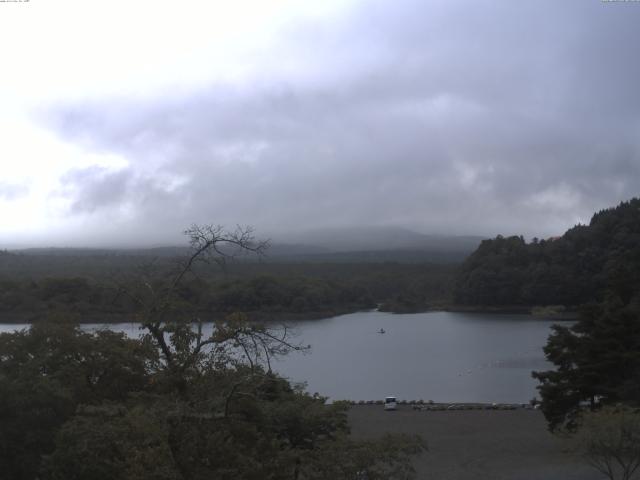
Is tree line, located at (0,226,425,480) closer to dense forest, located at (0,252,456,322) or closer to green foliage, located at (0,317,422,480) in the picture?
green foliage, located at (0,317,422,480)

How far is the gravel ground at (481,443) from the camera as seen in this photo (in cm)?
1580

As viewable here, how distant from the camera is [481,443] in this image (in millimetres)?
19766

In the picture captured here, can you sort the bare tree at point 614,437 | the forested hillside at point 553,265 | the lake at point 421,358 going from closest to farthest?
the bare tree at point 614,437 < the lake at point 421,358 < the forested hillside at point 553,265

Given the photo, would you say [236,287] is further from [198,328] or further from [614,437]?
[198,328]

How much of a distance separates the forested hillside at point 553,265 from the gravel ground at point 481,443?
4417 centimetres

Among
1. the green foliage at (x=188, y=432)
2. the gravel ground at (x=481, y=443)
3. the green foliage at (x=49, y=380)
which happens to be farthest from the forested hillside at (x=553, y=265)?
the green foliage at (x=188, y=432)

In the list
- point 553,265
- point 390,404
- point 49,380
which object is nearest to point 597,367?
point 390,404

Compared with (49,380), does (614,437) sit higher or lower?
lower

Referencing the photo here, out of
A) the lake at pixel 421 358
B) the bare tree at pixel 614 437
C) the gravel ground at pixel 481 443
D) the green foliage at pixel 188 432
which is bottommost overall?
the lake at pixel 421 358

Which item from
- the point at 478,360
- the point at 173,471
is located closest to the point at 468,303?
the point at 478,360

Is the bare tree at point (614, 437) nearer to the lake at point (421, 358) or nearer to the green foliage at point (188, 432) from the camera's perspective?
the green foliage at point (188, 432)

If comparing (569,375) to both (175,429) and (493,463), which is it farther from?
(175,429)

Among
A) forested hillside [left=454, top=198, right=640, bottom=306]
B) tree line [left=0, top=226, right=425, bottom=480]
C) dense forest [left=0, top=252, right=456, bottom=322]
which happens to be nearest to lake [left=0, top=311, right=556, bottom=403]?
dense forest [left=0, top=252, right=456, bottom=322]

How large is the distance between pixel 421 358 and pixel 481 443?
23.2 metres
